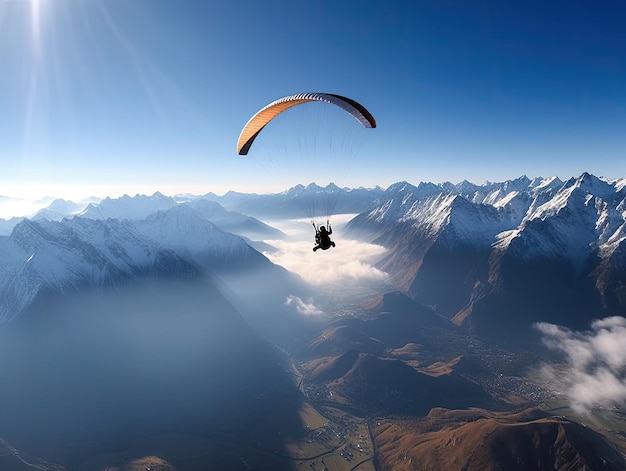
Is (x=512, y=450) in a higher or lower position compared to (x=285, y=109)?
lower

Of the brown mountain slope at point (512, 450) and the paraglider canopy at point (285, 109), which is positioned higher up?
the paraglider canopy at point (285, 109)

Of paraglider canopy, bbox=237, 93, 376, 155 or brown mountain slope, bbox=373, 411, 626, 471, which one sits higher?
paraglider canopy, bbox=237, 93, 376, 155

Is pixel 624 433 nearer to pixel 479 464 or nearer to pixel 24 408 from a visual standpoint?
pixel 479 464

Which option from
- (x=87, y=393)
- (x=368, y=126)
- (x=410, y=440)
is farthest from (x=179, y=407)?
(x=368, y=126)

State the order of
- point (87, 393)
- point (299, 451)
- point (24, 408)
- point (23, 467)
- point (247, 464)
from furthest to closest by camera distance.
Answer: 1. point (87, 393)
2. point (24, 408)
3. point (299, 451)
4. point (247, 464)
5. point (23, 467)

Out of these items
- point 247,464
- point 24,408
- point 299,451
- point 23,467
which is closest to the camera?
point 23,467

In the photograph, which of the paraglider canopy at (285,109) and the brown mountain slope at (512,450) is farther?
the brown mountain slope at (512,450)

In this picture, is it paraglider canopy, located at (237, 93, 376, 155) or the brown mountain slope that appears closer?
paraglider canopy, located at (237, 93, 376, 155)

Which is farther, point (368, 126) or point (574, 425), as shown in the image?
point (574, 425)
